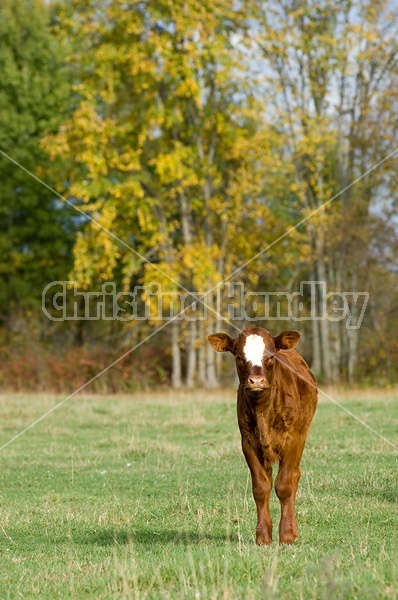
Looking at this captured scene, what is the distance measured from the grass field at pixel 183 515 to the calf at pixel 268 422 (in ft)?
1.12

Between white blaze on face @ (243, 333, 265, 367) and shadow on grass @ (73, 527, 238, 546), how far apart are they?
1614 mm

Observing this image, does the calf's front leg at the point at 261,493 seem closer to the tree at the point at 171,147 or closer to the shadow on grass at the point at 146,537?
the shadow on grass at the point at 146,537

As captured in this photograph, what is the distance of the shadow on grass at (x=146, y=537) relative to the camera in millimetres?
7996

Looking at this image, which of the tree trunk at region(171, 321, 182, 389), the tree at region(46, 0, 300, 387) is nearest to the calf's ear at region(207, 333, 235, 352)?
the tree at region(46, 0, 300, 387)

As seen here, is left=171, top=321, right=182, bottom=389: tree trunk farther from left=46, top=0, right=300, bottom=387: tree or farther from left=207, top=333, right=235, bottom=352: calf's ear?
left=207, top=333, right=235, bottom=352: calf's ear

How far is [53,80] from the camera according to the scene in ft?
131

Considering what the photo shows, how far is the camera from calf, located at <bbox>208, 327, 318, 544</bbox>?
287 inches

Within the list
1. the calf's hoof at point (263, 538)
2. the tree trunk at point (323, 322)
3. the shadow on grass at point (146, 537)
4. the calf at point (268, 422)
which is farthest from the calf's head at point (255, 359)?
the tree trunk at point (323, 322)

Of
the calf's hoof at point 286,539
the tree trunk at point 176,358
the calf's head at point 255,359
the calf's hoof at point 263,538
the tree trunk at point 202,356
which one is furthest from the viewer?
the tree trunk at point 176,358

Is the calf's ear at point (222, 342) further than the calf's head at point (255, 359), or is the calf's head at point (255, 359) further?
the calf's ear at point (222, 342)

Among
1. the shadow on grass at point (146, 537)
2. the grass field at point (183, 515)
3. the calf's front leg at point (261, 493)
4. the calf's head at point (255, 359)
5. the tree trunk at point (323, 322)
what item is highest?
the tree trunk at point (323, 322)

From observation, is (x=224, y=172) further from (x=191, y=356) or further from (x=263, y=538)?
(x=263, y=538)

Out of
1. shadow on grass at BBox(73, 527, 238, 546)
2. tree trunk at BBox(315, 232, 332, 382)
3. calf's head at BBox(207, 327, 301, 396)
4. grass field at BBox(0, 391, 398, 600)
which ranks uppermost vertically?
tree trunk at BBox(315, 232, 332, 382)

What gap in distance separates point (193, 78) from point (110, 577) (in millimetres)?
24710
